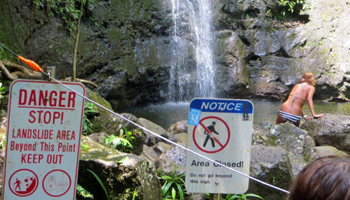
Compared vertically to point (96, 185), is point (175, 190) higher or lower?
lower

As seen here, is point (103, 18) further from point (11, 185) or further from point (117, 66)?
point (11, 185)

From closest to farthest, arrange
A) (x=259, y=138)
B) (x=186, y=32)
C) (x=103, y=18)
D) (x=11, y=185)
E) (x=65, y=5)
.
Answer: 1. (x=11, y=185)
2. (x=259, y=138)
3. (x=65, y=5)
4. (x=103, y=18)
5. (x=186, y=32)

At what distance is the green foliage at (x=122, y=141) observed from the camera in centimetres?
360

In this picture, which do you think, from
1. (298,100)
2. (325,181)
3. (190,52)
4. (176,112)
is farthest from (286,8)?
(325,181)

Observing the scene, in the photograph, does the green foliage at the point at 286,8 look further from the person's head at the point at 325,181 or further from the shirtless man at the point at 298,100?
the person's head at the point at 325,181

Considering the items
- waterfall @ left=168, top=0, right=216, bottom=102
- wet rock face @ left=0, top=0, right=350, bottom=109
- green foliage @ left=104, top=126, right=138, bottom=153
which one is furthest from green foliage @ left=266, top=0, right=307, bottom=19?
green foliage @ left=104, top=126, right=138, bottom=153

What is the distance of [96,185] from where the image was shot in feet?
8.02

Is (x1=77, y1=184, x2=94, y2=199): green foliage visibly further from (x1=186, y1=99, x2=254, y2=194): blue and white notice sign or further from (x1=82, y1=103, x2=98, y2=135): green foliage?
(x1=82, y1=103, x2=98, y2=135): green foliage

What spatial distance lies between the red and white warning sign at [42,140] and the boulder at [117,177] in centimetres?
75

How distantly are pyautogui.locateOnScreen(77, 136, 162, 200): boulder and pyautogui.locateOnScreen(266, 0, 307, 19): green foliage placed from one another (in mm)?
14199

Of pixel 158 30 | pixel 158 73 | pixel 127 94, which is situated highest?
pixel 158 30

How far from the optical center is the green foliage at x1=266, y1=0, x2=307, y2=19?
14305 mm

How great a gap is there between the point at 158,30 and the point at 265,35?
5.79m

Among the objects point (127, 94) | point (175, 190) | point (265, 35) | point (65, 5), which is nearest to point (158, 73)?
point (127, 94)
